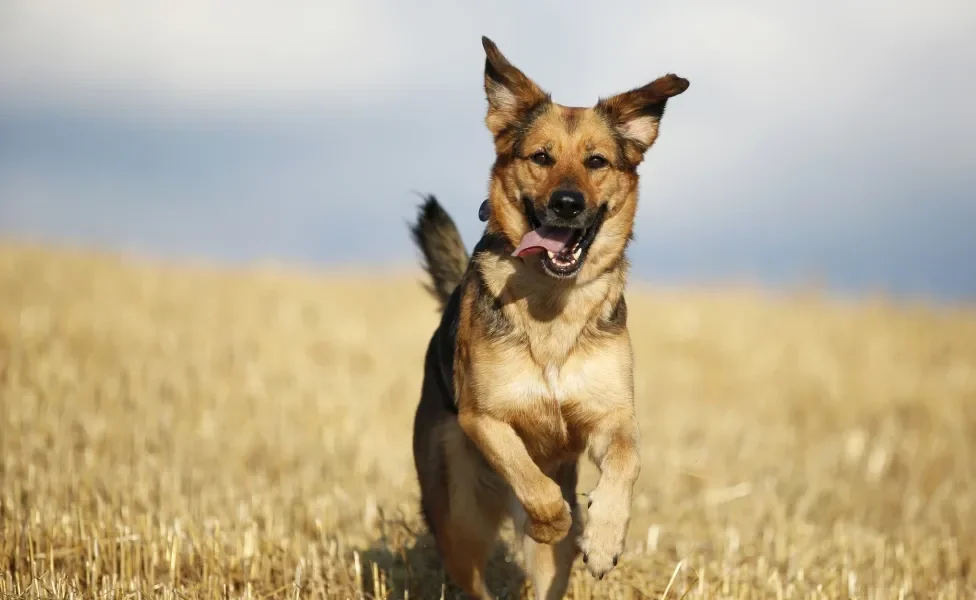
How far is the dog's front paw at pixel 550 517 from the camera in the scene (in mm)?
4004

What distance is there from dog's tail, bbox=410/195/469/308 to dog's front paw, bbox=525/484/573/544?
1.70 meters

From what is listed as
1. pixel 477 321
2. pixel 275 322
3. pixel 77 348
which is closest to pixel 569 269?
pixel 477 321

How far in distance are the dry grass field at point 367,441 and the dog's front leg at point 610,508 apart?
0.82 meters

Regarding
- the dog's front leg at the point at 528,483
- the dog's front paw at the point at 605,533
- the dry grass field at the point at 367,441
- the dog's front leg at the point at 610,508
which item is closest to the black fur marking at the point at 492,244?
the dog's front leg at the point at 528,483

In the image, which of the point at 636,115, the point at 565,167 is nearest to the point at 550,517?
the point at 565,167

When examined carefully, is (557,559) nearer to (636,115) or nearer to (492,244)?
(492,244)

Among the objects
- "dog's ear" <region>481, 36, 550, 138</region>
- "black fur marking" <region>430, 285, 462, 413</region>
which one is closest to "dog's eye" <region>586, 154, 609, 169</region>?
"dog's ear" <region>481, 36, 550, 138</region>

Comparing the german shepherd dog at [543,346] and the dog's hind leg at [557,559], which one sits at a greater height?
the german shepherd dog at [543,346]

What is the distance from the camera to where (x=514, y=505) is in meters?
4.99

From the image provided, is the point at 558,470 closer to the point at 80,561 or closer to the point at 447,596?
the point at 447,596

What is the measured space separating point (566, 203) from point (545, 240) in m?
0.21

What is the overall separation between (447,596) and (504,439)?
1434mm

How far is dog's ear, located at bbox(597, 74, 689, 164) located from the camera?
182 inches

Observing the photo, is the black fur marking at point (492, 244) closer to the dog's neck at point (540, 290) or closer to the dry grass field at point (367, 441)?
the dog's neck at point (540, 290)
